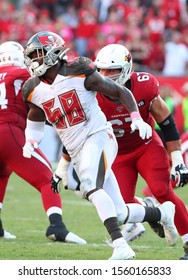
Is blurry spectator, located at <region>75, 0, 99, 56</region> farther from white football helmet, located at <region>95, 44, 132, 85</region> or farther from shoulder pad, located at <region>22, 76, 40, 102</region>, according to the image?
shoulder pad, located at <region>22, 76, 40, 102</region>

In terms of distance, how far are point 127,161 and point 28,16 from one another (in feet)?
35.6

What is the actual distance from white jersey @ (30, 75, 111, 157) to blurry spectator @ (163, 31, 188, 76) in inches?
406

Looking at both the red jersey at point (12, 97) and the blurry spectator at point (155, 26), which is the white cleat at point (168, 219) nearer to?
the red jersey at point (12, 97)

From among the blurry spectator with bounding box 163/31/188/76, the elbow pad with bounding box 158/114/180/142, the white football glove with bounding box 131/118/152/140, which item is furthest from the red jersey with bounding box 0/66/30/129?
the blurry spectator with bounding box 163/31/188/76

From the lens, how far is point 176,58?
52.6ft

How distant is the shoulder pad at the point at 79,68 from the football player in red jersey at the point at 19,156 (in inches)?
56.0

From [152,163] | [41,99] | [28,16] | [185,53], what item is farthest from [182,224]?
[28,16]

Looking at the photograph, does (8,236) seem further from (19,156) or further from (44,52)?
(44,52)

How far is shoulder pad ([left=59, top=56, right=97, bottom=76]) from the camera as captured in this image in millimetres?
5684

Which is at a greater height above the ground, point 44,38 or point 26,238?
point 44,38

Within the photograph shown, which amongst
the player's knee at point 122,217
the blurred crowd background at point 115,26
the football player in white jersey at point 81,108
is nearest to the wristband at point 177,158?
the football player in white jersey at point 81,108

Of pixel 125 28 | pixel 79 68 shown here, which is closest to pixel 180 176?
pixel 79 68

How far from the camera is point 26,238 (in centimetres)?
727

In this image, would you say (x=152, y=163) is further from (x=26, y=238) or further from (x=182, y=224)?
(x=26, y=238)
